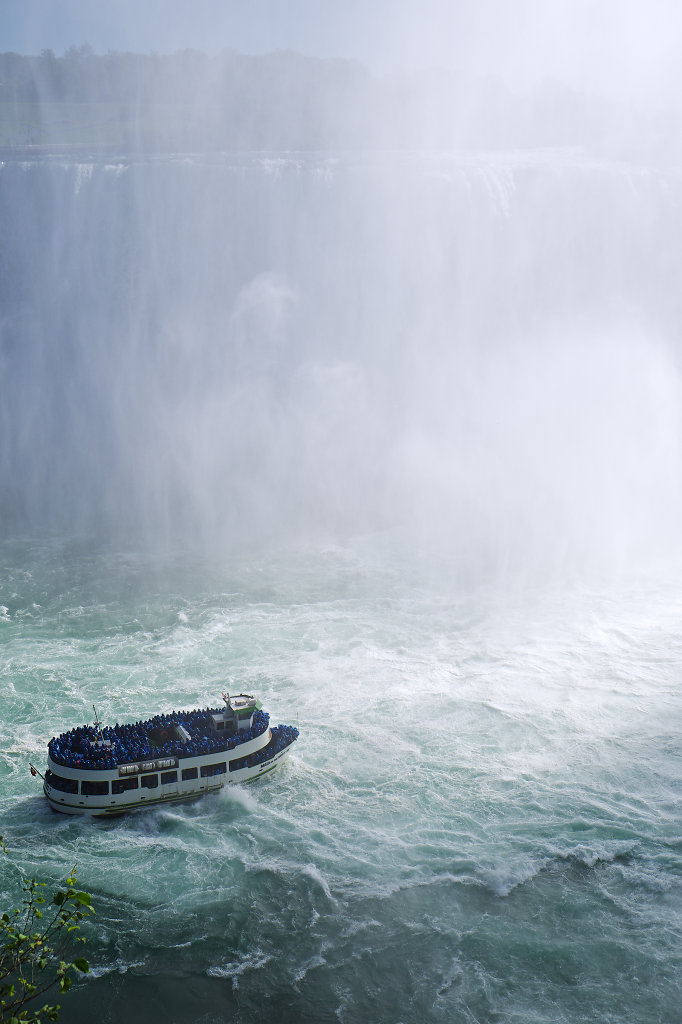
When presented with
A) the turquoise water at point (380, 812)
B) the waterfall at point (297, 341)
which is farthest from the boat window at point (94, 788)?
the waterfall at point (297, 341)

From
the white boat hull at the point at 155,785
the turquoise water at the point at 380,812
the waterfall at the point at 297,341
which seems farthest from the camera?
the waterfall at the point at 297,341

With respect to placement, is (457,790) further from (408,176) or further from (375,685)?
(408,176)

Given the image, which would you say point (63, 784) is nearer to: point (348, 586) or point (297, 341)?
point (348, 586)

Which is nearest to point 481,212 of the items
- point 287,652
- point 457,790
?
point 287,652

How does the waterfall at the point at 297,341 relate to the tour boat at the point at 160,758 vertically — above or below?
above

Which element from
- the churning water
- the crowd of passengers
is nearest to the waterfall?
the churning water

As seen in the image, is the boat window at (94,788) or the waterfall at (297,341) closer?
the boat window at (94,788)

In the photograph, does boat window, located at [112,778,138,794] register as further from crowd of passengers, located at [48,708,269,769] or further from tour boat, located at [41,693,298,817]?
crowd of passengers, located at [48,708,269,769]

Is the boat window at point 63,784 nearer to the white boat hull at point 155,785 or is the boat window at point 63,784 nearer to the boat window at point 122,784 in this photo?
the white boat hull at point 155,785
